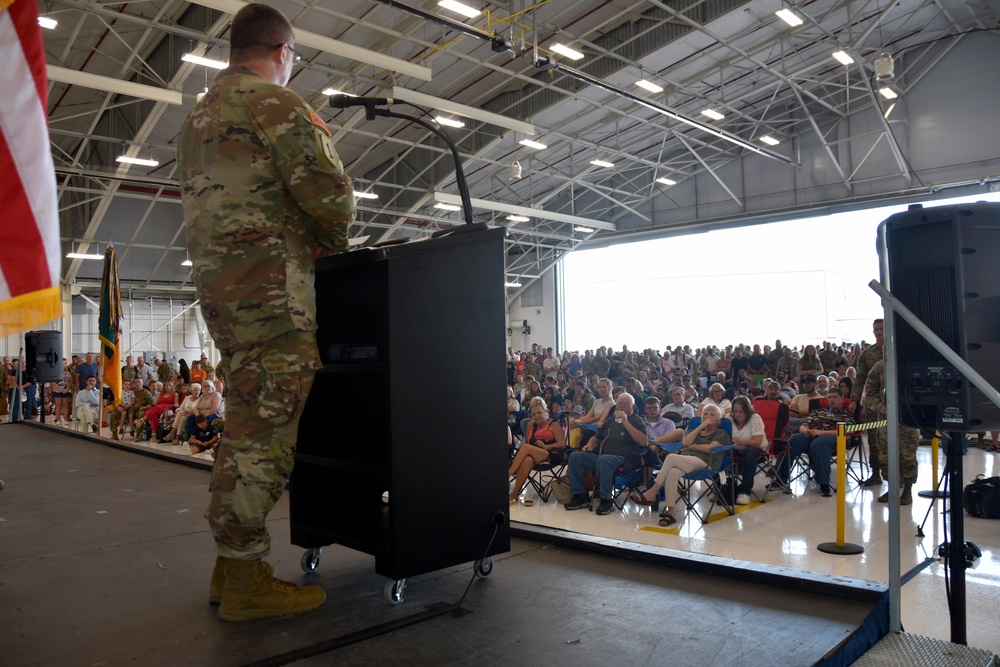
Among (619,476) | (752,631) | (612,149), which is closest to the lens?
(752,631)

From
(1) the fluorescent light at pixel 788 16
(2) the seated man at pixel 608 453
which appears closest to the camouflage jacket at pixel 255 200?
(2) the seated man at pixel 608 453

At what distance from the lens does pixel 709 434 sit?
605cm

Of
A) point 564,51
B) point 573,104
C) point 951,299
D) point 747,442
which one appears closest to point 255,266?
point 951,299

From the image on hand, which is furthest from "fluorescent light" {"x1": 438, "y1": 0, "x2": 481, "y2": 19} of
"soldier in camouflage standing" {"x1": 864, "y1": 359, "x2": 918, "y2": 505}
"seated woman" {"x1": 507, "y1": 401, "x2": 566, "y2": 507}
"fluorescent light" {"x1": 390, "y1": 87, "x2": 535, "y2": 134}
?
"soldier in camouflage standing" {"x1": 864, "y1": 359, "x2": 918, "y2": 505}

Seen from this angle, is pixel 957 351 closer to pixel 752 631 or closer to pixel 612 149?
pixel 752 631

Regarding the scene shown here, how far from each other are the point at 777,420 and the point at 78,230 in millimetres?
17955

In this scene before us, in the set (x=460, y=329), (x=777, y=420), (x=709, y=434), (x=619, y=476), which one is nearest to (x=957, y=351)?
(x=460, y=329)

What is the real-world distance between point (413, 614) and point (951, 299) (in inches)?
63.3

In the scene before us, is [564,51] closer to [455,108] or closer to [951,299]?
[455,108]

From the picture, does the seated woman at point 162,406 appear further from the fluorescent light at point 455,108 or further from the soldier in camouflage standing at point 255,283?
the soldier in camouflage standing at point 255,283

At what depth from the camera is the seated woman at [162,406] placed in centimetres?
1139

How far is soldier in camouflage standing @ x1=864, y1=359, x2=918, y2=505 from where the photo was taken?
5453 mm

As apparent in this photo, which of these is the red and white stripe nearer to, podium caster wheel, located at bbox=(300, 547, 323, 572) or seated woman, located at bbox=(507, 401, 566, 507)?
podium caster wheel, located at bbox=(300, 547, 323, 572)

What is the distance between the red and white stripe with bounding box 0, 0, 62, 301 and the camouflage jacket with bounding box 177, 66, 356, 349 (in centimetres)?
36
